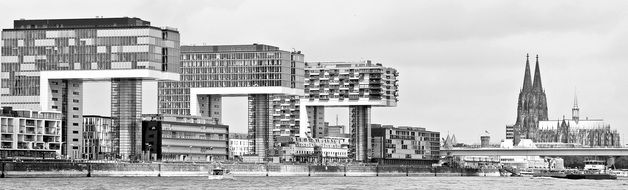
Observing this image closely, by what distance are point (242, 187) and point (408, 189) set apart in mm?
18799

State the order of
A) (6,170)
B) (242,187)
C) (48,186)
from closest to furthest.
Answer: (48,186) → (242,187) → (6,170)

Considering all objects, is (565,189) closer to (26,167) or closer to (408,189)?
(408,189)

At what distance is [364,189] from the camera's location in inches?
6531

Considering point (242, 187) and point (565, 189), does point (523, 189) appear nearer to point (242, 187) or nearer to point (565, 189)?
point (565, 189)

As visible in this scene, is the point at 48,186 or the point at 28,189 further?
the point at 48,186

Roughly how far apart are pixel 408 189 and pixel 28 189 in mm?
44861

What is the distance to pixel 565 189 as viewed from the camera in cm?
17550

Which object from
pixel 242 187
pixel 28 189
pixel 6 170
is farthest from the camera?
pixel 6 170

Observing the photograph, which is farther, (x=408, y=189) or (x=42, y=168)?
(x=42, y=168)

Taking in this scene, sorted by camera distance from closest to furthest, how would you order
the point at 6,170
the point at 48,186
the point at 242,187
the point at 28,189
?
the point at 28,189 → the point at 48,186 → the point at 242,187 → the point at 6,170

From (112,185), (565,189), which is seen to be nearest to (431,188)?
(565,189)

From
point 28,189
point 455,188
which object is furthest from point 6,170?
point 455,188

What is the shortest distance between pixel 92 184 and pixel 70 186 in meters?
9.06

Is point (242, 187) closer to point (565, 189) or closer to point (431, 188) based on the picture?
point (431, 188)
